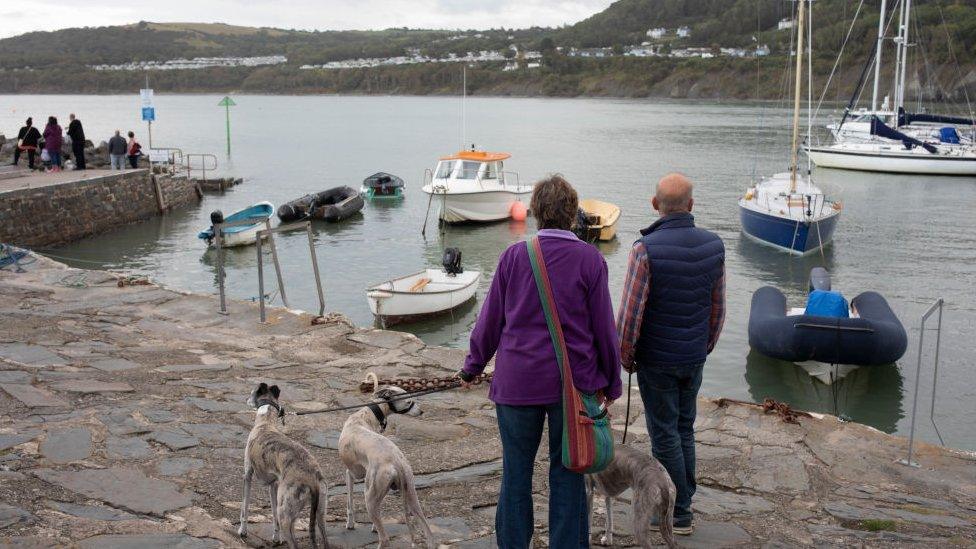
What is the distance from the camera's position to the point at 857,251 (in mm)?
27219

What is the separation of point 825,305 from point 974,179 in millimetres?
39273

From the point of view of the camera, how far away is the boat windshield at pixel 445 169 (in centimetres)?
3187

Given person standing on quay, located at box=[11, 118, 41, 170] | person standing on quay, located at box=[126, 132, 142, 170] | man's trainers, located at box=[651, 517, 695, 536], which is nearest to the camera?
man's trainers, located at box=[651, 517, 695, 536]

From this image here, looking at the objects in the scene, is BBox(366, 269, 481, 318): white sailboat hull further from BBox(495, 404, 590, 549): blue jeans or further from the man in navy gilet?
BBox(495, 404, 590, 549): blue jeans

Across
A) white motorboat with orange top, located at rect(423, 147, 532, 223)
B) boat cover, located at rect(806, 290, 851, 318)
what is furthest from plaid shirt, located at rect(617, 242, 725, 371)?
white motorboat with orange top, located at rect(423, 147, 532, 223)

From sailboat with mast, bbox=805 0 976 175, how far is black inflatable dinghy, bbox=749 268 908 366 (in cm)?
3451

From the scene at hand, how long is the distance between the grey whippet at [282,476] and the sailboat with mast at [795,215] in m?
21.9

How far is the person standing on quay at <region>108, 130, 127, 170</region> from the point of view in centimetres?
3152

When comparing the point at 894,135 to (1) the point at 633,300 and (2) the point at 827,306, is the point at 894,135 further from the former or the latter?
Result: (1) the point at 633,300

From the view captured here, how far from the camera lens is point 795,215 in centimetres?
2586

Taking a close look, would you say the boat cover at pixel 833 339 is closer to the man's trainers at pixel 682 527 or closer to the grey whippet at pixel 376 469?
the man's trainers at pixel 682 527

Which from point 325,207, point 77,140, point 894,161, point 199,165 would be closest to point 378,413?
point 325,207

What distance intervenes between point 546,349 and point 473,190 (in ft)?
88.0

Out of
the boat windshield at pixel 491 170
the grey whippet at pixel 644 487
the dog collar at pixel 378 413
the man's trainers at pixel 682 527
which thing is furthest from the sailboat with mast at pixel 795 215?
the grey whippet at pixel 644 487
